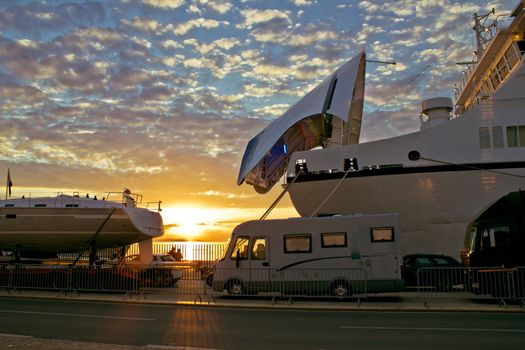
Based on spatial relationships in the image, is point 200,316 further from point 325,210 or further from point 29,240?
point 29,240

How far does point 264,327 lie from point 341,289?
17.5 ft

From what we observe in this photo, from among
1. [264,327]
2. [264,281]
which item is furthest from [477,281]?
[264,327]

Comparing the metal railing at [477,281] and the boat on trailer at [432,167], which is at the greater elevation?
the boat on trailer at [432,167]

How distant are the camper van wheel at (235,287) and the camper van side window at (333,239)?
3.03 metres

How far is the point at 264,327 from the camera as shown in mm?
9797

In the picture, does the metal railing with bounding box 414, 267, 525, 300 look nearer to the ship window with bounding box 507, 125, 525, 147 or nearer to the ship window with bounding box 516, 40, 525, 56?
the ship window with bounding box 507, 125, 525, 147

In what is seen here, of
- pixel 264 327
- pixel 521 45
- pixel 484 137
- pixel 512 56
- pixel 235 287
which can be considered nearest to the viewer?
pixel 264 327

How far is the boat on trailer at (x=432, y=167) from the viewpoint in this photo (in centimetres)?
1764

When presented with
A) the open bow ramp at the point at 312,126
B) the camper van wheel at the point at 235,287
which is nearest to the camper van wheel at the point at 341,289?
the camper van wheel at the point at 235,287

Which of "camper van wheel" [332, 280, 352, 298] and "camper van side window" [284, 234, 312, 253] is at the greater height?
"camper van side window" [284, 234, 312, 253]

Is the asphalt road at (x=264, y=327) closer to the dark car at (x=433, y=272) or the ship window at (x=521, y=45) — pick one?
the dark car at (x=433, y=272)

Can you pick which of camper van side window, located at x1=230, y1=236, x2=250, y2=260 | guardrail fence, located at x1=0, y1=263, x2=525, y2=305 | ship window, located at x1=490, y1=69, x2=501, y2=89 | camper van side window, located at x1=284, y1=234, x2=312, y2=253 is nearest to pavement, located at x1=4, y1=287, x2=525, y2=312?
guardrail fence, located at x1=0, y1=263, x2=525, y2=305

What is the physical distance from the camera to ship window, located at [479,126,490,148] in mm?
17938

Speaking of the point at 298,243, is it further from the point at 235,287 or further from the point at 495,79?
the point at 495,79
